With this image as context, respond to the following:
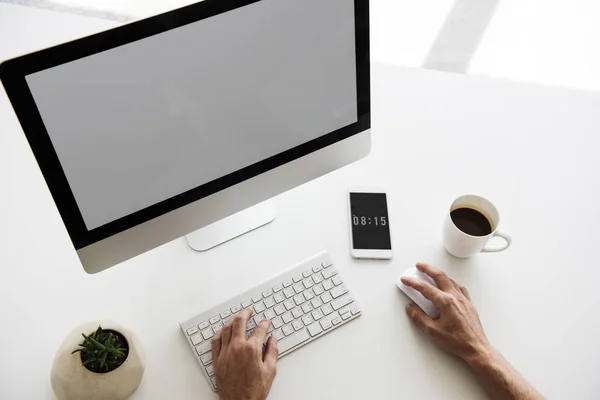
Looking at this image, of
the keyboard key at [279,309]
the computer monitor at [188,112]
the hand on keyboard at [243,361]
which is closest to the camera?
the computer monitor at [188,112]

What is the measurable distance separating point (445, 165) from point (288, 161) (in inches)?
15.2

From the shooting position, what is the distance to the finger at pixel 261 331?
0.94 metres

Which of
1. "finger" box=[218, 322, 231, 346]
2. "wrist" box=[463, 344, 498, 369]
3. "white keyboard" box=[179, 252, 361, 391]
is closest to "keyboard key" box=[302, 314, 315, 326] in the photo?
"white keyboard" box=[179, 252, 361, 391]

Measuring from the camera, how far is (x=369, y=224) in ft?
3.64

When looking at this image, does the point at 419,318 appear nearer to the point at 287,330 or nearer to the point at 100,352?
the point at 287,330

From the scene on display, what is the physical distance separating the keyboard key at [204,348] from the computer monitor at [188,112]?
0.59ft

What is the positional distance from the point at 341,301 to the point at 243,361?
7.9 inches

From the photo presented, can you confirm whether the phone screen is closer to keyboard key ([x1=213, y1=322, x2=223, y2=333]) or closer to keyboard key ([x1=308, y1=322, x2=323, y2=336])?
keyboard key ([x1=308, y1=322, x2=323, y2=336])

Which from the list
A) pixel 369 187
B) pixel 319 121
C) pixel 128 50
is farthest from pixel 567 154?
pixel 128 50

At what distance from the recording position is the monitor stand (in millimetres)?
1076

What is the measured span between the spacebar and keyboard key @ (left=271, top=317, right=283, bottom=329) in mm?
25

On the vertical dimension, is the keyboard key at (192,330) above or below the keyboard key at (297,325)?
above

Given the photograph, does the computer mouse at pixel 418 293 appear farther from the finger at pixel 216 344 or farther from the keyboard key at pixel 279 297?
the finger at pixel 216 344

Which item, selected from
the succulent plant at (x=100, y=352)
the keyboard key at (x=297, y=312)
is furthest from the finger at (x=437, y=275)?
the succulent plant at (x=100, y=352)
